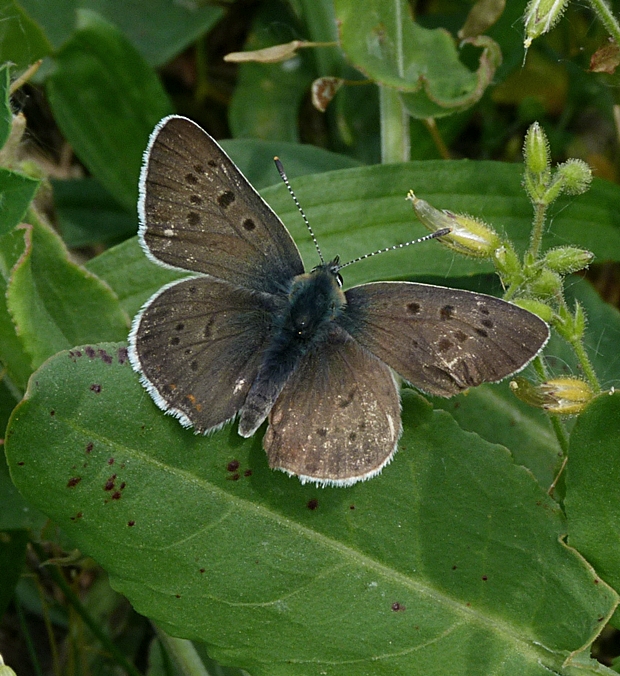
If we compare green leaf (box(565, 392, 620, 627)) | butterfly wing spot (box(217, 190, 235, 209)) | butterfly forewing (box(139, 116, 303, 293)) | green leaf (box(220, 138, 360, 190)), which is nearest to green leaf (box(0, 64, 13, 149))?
butterfly forewing (box(139, 116, 303, 293))

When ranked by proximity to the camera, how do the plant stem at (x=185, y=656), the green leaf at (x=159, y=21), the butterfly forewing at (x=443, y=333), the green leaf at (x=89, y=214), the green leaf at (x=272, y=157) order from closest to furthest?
the butterfly forewing at (x=443, y=333)
the plant stem at (x=185, y=656)
the green leaf at (x=272, y=157)
the green leaf at (x=89, y=214)
the green leaf at (x=159, y=21)

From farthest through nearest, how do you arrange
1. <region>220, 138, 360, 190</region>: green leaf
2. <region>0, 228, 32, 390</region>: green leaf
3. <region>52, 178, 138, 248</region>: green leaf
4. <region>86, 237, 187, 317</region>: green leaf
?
<region>52, 178, 138, 248</region>: green leaf
<region>220, 138, 360, 190</region>: green leaf
<region>86, 237, 187, 317</region>: green leaf
<region>0, 228, 32, 390</region>: green leaf

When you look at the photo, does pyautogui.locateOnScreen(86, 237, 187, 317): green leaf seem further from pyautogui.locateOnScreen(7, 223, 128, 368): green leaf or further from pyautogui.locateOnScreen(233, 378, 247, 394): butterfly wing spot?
pyautogui.locateOnScreen(233, 378, 247, 394): butterfly wing spot

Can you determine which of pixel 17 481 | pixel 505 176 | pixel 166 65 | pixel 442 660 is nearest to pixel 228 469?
pixel 17 481

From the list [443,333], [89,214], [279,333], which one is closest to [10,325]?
[279,333]

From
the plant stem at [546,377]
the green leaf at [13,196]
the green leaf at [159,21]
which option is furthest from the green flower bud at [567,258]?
the green leaf at [159,21]

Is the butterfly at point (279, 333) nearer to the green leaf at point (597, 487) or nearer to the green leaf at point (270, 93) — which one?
the green leaf at point (597, 487)

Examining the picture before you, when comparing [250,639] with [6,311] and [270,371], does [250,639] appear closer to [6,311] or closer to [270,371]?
[270,371]
